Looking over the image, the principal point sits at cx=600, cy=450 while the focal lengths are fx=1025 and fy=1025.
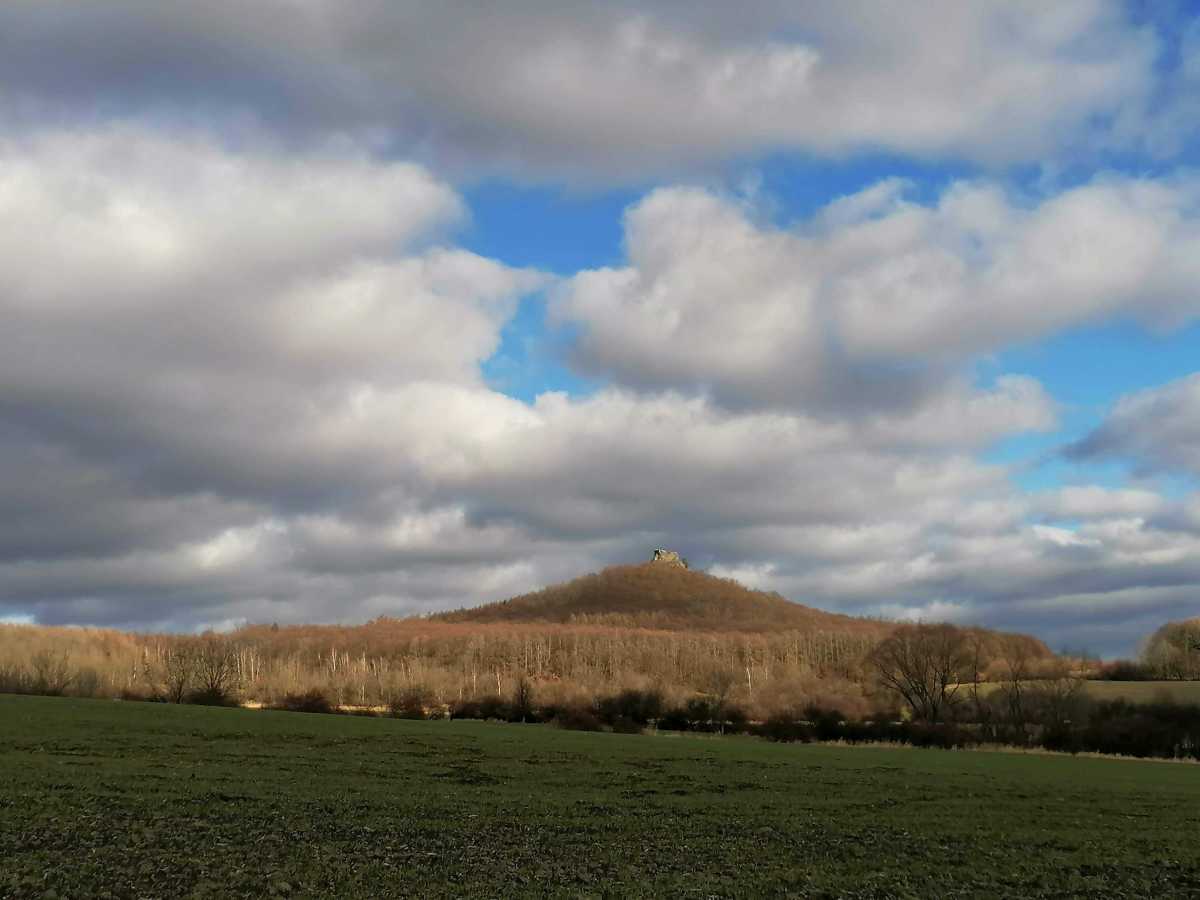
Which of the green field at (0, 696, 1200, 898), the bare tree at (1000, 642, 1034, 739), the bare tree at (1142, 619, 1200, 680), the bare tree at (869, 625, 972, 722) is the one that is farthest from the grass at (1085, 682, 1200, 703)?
the green field at (0, 696, 1200, 898)

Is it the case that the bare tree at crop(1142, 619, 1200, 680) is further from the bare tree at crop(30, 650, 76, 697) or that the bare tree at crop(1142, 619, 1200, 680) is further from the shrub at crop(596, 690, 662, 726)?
the bare tree at crop(30, 650, 76, 697)

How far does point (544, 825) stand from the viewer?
29250 mm

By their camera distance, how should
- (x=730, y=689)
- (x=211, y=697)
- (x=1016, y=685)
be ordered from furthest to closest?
1. (x=730, y=689)
2. (x=1016, y=685)
3. (x=211, y=697)

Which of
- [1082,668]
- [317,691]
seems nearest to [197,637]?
[317,691]

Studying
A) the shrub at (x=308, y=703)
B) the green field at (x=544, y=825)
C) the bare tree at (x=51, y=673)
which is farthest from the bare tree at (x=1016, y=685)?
the bare tree at (x=51, y=673)

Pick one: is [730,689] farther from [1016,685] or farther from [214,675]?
[214,675]

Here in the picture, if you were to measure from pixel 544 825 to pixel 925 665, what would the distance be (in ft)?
360

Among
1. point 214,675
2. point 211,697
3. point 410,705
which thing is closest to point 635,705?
point 410,705

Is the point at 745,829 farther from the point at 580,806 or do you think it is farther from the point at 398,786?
the point at 398,786

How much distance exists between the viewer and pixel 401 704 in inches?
4756

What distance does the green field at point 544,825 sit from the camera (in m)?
21.0

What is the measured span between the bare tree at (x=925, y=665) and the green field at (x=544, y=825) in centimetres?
7173

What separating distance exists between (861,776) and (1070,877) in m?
27.1

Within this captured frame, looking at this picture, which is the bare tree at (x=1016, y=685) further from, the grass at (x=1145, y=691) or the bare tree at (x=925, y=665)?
the grass at (x=1145, y=691)
